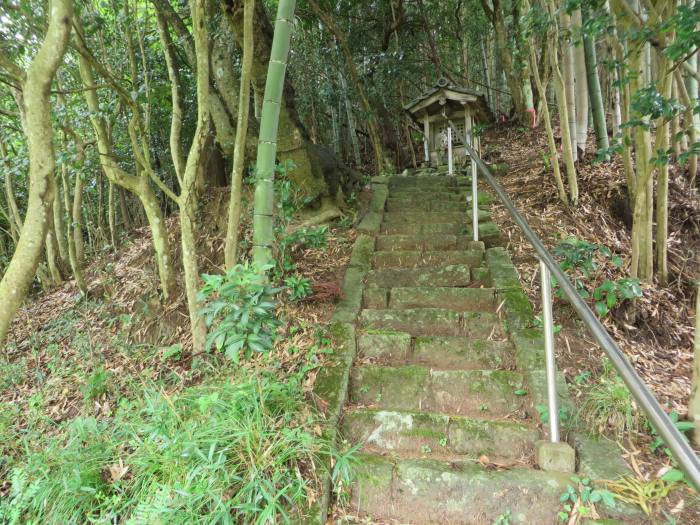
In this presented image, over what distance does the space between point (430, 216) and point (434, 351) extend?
2.38 meters

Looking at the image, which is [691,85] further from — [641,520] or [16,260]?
[16,260]

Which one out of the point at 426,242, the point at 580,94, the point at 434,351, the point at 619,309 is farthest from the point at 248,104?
the point at 580,94

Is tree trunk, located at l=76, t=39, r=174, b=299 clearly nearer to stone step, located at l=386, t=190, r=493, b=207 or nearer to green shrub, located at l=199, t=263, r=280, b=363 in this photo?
green shrub, located at l=199, t=263, r=280, b=363

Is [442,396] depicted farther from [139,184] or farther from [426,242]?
[139,184]

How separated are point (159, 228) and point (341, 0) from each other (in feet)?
21.8

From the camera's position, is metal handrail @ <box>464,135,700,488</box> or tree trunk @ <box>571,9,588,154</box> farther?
tree trunk @ <box>571,9,588,154</box>

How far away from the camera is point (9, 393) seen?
12.3 ft

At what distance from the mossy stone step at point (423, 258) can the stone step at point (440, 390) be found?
1.39 m

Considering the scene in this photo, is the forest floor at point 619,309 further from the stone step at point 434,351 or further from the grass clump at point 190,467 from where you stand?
the grass clump at point 190,467

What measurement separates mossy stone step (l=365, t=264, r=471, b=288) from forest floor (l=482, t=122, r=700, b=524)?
52cm

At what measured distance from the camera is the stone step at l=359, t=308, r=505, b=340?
2.98m

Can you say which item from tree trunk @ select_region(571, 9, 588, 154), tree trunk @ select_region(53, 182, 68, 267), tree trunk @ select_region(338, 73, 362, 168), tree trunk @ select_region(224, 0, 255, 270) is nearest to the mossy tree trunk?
tree trunk @ select_region(224, 0, 255, 270)

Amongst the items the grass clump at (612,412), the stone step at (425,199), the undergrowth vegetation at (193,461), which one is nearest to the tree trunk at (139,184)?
the undergrowth vegetation at (193,461)

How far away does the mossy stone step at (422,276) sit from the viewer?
354 centimetres
